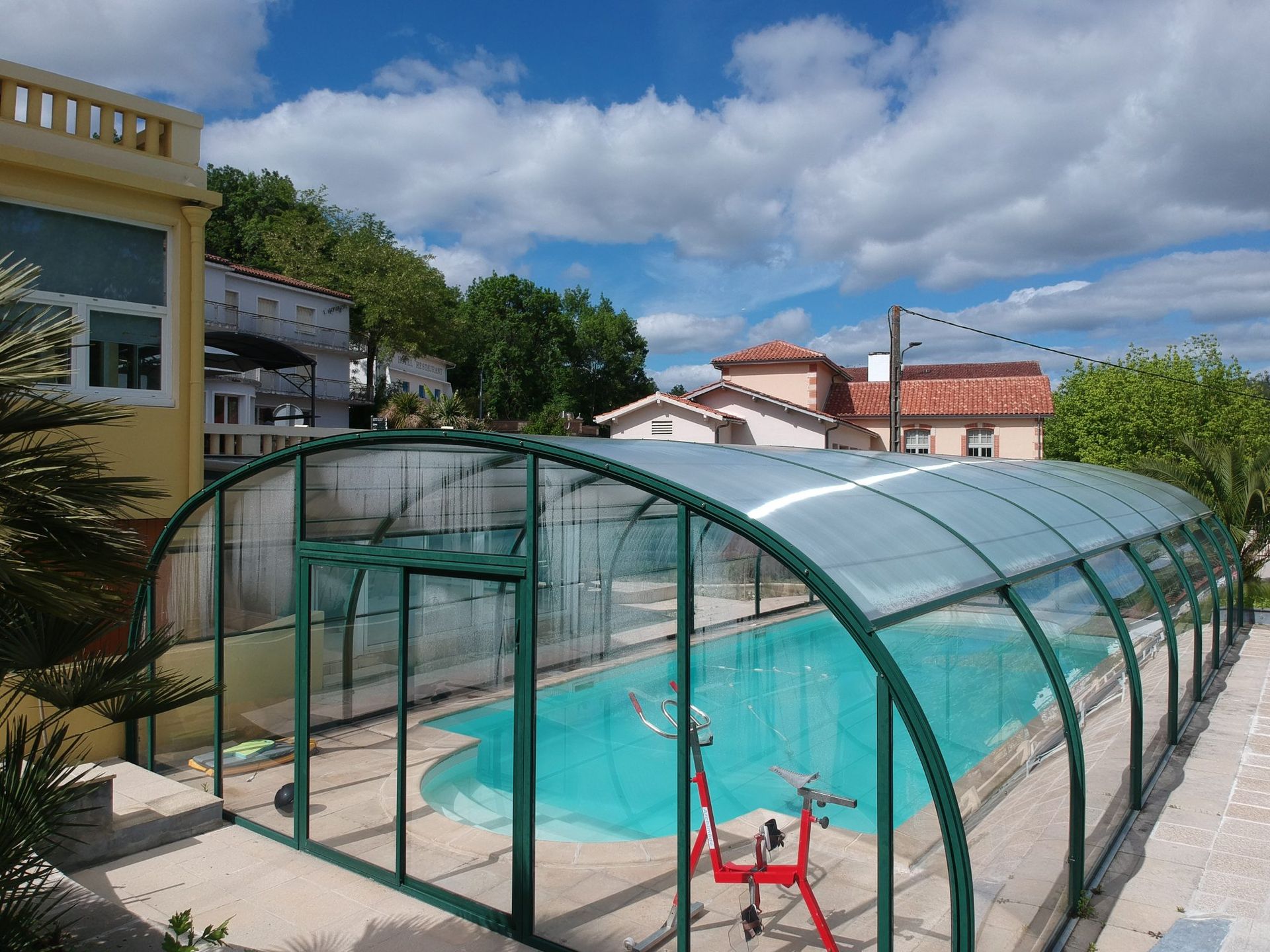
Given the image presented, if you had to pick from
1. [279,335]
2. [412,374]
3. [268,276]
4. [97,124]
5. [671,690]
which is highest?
[268,276]

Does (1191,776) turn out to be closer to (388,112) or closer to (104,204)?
(104,204)

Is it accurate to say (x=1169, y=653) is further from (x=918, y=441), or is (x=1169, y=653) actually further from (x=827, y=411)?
(x=827, y=411)

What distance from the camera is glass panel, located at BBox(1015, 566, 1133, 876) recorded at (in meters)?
5.06

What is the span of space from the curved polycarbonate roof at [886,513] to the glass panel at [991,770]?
20 cm

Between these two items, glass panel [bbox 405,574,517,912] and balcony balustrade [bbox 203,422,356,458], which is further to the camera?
balcony balustrade [bbox 203,422,356,458]

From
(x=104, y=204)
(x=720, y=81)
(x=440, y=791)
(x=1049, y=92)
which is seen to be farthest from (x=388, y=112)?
(x=440, y=791)

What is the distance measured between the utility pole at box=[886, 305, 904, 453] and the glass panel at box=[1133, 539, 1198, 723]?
9.98 metres

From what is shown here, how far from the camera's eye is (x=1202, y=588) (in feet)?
32.0

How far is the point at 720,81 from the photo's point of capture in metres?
17.5

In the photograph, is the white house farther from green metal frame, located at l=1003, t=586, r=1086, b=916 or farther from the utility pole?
green metal frame, located at l=1003, t=586, r=1086, b=916

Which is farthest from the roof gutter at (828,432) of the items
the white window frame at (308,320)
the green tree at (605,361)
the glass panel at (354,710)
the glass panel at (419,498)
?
the green tree at (605,361)

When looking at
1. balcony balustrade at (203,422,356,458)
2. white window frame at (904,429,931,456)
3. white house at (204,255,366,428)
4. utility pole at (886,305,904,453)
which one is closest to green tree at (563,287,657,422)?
white house at (204,255,366,428)

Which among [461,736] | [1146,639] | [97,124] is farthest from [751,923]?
[97,124]

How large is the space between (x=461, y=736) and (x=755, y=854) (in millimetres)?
1760
